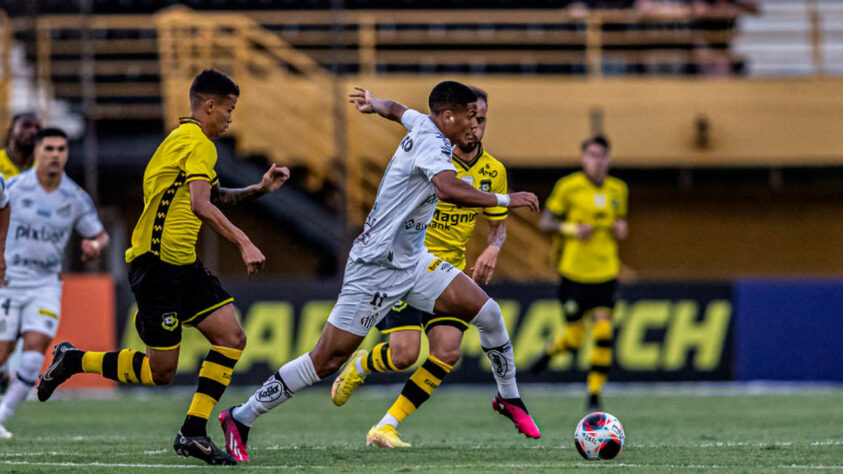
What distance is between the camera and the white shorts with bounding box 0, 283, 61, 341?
10648 millimetres

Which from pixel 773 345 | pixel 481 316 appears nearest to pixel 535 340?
pixel 773 345

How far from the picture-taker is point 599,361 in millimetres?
12445

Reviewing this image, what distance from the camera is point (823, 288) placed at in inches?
676

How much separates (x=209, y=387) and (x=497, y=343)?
1959 millimetres

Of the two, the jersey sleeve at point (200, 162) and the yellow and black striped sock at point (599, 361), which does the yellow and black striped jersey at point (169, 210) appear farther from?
the yellow and black striped sock at point (599, 361)

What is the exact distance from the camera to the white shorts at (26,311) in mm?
10648

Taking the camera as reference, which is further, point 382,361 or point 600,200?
point 600,200

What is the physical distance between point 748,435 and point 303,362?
3.68 metres

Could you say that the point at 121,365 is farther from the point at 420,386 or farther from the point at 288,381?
the point at 420,386

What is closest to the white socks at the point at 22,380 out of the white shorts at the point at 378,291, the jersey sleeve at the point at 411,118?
the white shorts at the point at 378,291

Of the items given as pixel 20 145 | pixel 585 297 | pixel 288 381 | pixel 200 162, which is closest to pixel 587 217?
pixel 585 297

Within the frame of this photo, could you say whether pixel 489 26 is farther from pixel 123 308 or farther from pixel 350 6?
pixel 123 308

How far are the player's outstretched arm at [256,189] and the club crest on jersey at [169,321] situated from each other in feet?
2.57

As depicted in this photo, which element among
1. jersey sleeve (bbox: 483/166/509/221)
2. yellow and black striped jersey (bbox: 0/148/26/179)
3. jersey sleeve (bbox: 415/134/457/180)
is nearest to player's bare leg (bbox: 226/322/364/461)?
jersey sleeve (bbox: 415/134/457/180)
